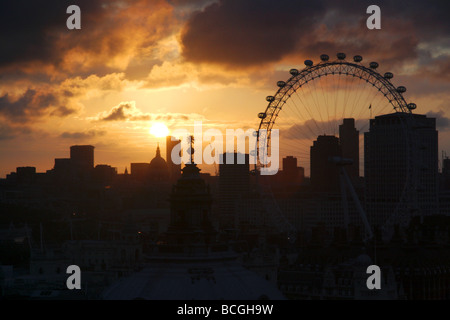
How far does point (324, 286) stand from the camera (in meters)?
160

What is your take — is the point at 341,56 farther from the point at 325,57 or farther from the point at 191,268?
the point at 191,268

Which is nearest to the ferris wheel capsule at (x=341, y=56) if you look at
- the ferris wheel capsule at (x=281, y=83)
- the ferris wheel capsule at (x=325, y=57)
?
the ferris wheel capsule at (x=325, y=57)

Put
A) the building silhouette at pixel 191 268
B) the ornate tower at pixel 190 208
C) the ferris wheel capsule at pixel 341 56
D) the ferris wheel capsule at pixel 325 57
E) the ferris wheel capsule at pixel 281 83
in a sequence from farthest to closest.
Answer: the ferris wheel capsule at pixel 281 83
the ferris wheel capsule at pixel 325 57
the ferris wheel capsule at pixel 341 56
the ornate tower at pixel 190 208
the building silhouette at pixel 191 268

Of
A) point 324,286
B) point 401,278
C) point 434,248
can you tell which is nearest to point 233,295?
point 324,286

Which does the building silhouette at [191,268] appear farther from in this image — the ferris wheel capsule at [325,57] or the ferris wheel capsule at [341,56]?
the ferris wheel capsule at [341,56]

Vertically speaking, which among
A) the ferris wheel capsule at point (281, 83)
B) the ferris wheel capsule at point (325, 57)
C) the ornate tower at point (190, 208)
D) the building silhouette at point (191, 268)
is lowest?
the building silhouette at point (191, 268)

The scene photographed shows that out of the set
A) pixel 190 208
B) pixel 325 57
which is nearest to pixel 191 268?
pixel 190 208

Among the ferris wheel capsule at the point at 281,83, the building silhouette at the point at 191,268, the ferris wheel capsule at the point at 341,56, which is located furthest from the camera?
the ferris wheel capsule at the point at 281,83

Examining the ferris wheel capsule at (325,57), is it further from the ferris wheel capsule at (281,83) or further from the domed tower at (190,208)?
the domed tower at (190,208)

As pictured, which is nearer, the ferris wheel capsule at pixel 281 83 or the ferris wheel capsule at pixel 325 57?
the ferris wheel capsule at pixel 325 57

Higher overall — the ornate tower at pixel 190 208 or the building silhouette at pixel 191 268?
the ornate tower at pixel 190 208

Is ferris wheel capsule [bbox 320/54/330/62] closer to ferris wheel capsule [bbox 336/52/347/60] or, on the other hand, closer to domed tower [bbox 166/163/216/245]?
ferris wheel capsule [bbox 336/52/347/60]
